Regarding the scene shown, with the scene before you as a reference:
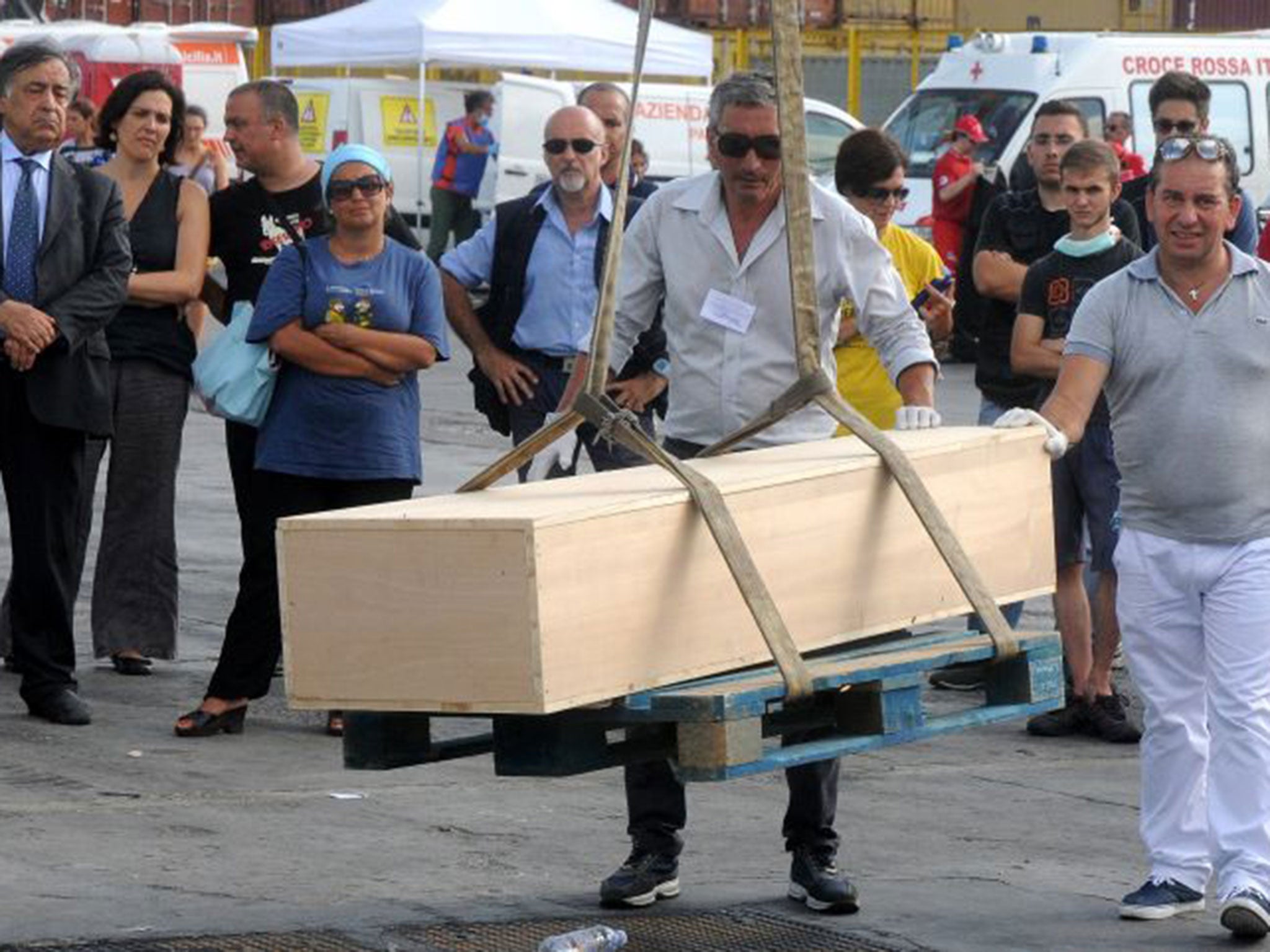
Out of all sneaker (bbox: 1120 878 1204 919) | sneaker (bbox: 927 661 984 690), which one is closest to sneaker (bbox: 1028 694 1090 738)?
sneaker (bbox: 927 661 984 690)

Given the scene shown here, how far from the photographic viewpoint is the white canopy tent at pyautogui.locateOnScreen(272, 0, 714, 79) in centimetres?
2941

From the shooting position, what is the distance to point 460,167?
100.0 ft

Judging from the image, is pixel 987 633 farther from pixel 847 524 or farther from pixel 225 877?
pixel 225 877

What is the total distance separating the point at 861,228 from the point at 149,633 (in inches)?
157

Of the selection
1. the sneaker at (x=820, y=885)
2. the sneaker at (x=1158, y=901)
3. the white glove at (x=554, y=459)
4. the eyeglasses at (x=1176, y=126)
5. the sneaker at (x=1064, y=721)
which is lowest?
the sneaker at (x=1064, y=721)

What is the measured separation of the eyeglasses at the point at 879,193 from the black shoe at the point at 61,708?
3002 millimetres

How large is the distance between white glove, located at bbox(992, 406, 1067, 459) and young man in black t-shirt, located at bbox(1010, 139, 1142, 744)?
272 cm

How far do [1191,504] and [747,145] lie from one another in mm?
1394

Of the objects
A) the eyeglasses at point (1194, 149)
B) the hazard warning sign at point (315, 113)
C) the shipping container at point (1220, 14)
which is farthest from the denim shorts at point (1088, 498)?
the shipping container at point (1220, 14)

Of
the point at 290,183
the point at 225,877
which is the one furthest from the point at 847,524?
the point at 290,183

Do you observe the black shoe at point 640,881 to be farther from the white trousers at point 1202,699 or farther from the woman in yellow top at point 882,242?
the woman in yellow top at point 882,242

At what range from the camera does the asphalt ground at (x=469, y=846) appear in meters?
6.82

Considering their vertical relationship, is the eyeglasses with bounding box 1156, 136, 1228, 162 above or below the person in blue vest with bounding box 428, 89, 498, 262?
above

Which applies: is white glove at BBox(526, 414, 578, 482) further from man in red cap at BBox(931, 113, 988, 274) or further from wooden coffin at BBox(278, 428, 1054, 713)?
man in red cap at BBox(931, 113, 988, 274)
